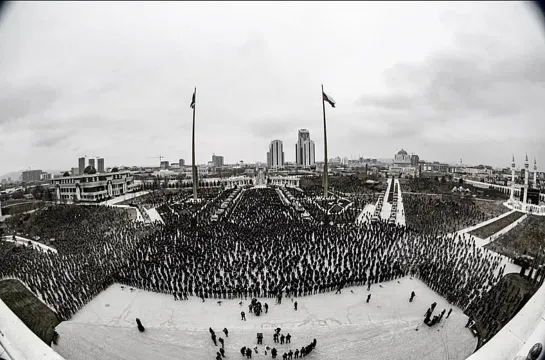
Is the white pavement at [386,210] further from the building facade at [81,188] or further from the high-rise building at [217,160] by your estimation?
the high-rise building at [217,160]


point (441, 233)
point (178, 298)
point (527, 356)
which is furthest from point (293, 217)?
point (527, 356)

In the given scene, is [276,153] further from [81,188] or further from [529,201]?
[529,201]

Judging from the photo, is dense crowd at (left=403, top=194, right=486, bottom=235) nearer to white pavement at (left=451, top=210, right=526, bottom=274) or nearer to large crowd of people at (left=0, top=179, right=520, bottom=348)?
large crowd of people at (left=0, top=179, right=520, bottom=348)

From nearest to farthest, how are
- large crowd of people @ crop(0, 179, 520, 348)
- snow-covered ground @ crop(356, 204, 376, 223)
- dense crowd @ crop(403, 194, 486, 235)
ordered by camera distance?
large crowd of people @ crop(0, 179, 520, 348)
dense crowd @ crop(403, 194, 486, 235)
snow-covered ground @ crop(356, 204, 376, 223)

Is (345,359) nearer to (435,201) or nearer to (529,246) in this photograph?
(529,246)

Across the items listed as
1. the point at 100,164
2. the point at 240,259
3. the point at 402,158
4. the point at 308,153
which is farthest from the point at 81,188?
the point at 402,158

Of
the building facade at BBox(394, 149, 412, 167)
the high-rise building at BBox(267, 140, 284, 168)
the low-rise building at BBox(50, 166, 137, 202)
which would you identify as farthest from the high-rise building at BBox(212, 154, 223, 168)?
the low-rise building at BBox(50, 166, 137, 202)
